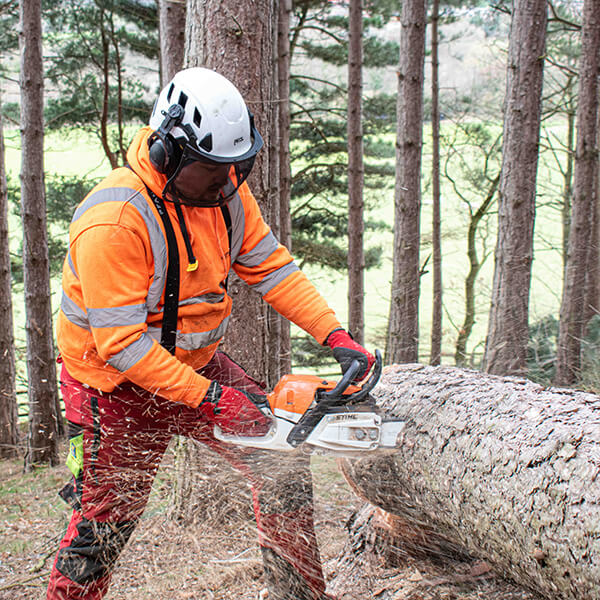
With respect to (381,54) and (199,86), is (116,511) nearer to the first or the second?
(199,86)

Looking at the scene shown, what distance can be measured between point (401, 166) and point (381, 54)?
7048 mm

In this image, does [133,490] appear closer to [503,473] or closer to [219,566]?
[219,566]

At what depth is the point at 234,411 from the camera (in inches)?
92.5

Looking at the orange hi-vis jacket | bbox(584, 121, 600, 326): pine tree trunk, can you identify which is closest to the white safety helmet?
the orange hi-vis jacket

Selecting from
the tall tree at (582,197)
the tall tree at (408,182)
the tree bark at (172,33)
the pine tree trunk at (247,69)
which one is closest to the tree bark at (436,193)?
the tall tree at (408,182)

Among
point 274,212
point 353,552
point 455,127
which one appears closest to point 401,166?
point 274,212

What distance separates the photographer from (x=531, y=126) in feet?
20.5

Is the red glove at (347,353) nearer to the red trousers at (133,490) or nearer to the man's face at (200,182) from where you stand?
the red trousers at (133,490)

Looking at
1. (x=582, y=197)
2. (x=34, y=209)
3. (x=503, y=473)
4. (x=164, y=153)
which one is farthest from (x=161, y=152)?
(x=582, y=197)

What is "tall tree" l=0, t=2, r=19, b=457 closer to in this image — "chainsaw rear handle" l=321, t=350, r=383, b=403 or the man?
the man

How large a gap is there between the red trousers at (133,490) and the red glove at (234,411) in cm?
19

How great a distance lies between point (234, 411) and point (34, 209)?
6.10m

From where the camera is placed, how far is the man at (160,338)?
2.22 metres

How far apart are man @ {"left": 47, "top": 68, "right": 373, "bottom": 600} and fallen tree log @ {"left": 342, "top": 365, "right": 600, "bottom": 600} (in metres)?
0.41
